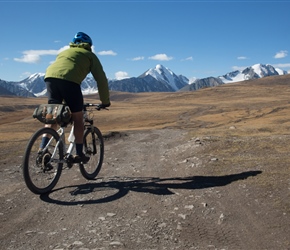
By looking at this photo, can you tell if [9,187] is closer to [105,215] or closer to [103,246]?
[105,215]

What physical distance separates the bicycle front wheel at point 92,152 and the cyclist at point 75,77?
73 centimetres

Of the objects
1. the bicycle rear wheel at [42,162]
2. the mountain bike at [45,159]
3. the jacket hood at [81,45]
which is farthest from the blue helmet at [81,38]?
the bicycle rear wheel at [42,162]

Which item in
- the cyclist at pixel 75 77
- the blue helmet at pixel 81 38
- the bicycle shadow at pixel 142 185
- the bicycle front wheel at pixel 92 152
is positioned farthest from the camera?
the bicycle front wheel at pixel 92 152

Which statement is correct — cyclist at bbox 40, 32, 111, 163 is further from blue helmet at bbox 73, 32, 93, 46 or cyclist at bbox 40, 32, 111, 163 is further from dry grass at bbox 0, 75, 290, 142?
dry grass at bbox 0, 75, 290, 142

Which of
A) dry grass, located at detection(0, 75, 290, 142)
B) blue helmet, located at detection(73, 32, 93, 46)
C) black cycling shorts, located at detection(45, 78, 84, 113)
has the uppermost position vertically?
blue helmet, located at detection(73, 32, 93, 46)

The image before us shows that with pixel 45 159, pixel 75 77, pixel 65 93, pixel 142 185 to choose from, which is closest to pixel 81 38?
pixel 75 77

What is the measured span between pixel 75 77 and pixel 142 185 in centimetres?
285

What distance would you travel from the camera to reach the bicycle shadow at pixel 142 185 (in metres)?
6.13

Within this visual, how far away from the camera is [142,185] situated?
7078 millimetres

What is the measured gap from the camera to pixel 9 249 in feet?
13.9

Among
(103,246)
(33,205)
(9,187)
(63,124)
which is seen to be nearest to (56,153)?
(63,124)

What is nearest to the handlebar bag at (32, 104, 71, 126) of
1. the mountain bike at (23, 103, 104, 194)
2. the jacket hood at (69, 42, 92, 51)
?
the mountain bike at (23, 103, 104, 194)

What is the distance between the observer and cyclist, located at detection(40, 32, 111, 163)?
6.36 meters

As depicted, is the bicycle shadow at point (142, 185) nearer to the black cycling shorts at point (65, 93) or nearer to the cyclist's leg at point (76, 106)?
the cyclist's leg at point (76, 106)
